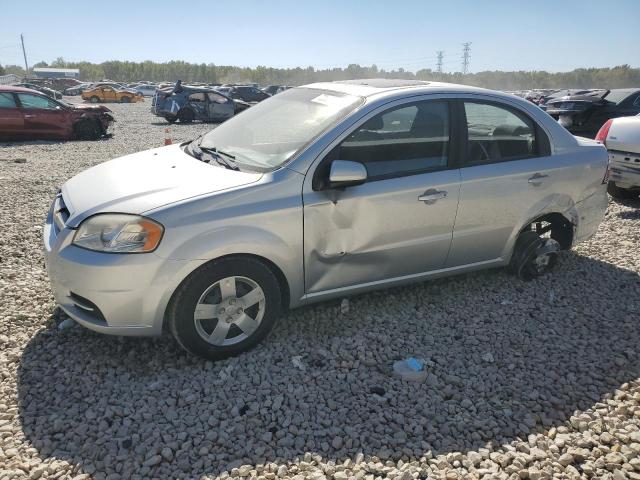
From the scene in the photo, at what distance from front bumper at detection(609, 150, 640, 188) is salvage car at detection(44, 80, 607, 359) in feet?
8.37

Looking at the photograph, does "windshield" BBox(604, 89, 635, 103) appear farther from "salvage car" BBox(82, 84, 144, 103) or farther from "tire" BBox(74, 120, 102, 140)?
"salvage car" BBox(82, 84, 144, 103)

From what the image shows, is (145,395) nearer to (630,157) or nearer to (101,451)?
(101,451)

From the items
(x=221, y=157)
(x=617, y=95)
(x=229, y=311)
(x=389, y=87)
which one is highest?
(x=389, y=87)

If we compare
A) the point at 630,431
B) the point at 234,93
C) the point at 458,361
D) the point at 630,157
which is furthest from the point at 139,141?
the point at 234,93

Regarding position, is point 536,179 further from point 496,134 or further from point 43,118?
point 43,118

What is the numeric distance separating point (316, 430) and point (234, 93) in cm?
3196

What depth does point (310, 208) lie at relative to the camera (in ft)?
10.7

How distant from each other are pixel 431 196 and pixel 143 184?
202cm

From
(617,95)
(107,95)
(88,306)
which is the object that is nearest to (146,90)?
(107,95)

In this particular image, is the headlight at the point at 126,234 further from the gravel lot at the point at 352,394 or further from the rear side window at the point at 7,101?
the rear side window at the point at 7,101

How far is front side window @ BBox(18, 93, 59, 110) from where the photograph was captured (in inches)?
515

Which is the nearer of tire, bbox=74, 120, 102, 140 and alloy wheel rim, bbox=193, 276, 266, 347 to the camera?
alloy wheel rim, bbox=193, 276, 266, 347

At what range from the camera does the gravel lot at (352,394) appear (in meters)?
2.50

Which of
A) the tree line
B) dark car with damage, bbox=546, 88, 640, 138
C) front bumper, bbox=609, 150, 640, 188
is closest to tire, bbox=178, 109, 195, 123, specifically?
dark car with damage, bbox=546, 88, 640, 138
